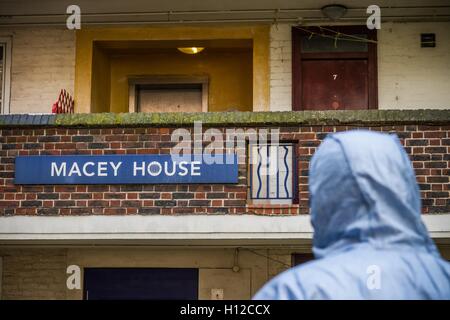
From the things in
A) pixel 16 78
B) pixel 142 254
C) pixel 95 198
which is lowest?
pixel 142 254

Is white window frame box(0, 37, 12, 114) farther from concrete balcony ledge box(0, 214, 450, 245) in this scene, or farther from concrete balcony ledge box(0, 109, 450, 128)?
concrete balcony ledge box(0, 109, 450, 128)

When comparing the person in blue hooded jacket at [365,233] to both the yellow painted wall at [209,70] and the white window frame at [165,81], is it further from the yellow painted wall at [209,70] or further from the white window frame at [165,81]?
the white window frame at [165,81]

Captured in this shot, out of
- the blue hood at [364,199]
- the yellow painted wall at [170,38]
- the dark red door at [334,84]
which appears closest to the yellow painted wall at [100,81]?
the yellow painted wall at [170,38]

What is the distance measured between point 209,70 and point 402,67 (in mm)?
2768

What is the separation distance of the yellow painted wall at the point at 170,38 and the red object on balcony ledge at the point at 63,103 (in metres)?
0.10

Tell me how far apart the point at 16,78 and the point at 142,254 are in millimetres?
2942

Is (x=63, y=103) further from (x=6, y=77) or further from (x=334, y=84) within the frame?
(x=334, y=84)

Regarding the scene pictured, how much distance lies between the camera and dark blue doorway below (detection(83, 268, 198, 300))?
1049 centimetres

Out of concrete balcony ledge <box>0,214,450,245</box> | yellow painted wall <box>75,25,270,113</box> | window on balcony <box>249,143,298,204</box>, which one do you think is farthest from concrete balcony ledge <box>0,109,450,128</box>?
yellow painted wall <box>75,25,270,113</box>

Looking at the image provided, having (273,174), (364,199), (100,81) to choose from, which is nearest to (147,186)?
(273,174)

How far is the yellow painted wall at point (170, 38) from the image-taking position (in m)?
10.6

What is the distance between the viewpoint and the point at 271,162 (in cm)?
847
